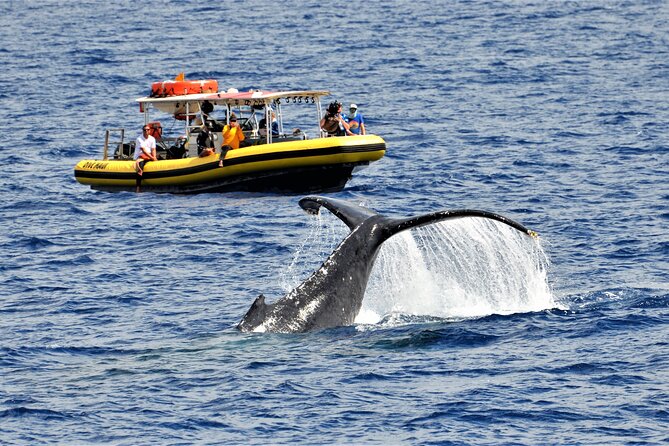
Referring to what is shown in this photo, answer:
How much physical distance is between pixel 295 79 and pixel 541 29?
16342 millimetres

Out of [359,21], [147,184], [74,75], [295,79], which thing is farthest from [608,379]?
[359,21]

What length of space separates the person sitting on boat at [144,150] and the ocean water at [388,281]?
2.50 ft

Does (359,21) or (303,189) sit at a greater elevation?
(359,21)

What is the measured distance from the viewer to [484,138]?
35750 mm

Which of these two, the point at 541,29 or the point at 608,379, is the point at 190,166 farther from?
the point at 541,29

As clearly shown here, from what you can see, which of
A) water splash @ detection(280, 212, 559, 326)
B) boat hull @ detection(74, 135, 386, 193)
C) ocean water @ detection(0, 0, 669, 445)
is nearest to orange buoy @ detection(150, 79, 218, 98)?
boat hull @ detection(74, 135, 386, 193)

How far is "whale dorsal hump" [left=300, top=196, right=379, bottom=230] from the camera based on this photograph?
1587 cm

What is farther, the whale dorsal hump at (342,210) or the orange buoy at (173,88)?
the orange buoy at (173,88)

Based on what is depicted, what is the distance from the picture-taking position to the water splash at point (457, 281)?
17.5 metres

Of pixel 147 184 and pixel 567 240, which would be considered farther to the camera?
pixel 147 184

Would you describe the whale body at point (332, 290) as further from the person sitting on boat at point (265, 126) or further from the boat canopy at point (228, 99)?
the person sitting on boat at point (265, 126)

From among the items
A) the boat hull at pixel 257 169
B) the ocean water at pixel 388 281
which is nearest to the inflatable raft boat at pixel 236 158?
the boat hull at pixel 257 169

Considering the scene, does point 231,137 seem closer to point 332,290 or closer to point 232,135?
point 232,135

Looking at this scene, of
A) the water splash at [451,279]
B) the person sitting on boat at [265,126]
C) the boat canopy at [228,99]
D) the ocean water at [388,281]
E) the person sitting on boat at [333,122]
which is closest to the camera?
the ocean water at [388,281]
